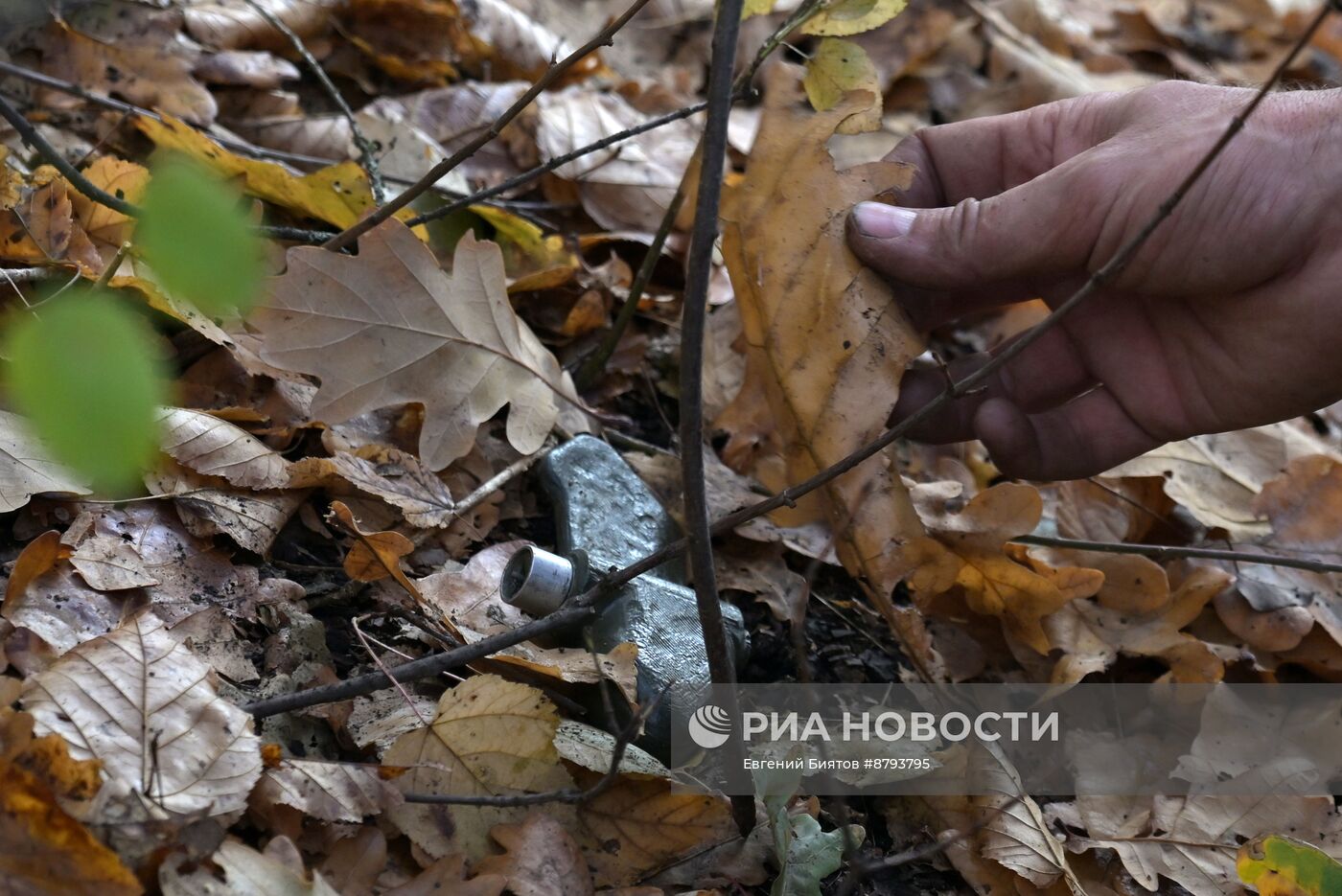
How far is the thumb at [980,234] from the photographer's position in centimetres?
170

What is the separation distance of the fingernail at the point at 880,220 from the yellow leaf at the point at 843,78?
12cm

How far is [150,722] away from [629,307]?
1155mm

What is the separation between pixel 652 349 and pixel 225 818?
4.62 feet

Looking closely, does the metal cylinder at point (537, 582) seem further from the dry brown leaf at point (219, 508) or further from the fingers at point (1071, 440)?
the fingers at point (1071, 440)

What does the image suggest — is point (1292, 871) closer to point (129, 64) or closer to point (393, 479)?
point (393, 479)

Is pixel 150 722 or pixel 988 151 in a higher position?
pixel 988 151

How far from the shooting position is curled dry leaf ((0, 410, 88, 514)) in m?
1.39

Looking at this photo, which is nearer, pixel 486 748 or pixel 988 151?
pixel 486 748

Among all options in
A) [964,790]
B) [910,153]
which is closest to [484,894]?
[964,790]

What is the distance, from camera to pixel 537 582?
1.53 metres

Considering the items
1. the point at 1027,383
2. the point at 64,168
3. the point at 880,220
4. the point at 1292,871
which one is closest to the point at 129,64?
the point at 64,168

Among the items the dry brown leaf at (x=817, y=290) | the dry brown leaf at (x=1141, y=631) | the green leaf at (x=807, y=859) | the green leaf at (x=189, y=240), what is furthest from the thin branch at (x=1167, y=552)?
the green leaf at (x=189, y=240)

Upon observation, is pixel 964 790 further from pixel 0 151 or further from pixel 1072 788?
pixel 0 151

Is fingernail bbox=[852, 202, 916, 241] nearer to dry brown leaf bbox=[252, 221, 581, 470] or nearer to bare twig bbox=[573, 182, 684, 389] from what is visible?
bare twig bbox=[573, 182, 684, 389]
